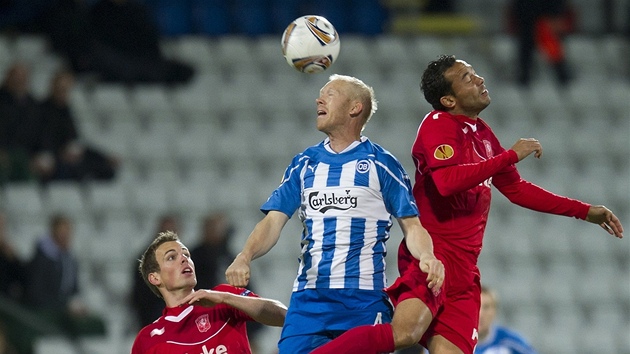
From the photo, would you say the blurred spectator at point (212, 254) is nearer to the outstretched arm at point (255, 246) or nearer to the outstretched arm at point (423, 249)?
the outstretched arm at point (255, 246)

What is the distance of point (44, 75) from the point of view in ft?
39.1

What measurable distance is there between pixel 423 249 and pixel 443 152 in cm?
49

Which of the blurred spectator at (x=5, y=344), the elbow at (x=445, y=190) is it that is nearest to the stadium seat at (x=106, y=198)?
the blurred spectator at (x=5, y=344)

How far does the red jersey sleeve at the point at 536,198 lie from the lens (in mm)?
5312

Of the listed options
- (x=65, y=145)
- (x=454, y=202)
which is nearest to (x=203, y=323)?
(x=454, y=202)

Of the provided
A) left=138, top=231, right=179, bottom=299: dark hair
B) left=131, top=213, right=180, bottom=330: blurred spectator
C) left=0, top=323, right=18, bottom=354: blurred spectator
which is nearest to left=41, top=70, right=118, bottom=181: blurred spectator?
left=131, top=213, right=180, bottom=330: blurred spectator

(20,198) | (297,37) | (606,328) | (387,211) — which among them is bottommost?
(606,328)

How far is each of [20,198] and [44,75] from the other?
1.69m

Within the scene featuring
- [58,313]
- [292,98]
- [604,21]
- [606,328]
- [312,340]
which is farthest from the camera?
[604,21]

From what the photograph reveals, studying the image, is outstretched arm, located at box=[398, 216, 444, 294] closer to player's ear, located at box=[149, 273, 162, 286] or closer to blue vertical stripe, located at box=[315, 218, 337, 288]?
blue vertical stripe, located at box=[315, 218, 337, 288]

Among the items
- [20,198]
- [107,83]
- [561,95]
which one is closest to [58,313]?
[20,198]

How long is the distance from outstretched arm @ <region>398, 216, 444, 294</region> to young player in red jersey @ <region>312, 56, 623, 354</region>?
0.20 m

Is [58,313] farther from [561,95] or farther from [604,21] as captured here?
[604,21]

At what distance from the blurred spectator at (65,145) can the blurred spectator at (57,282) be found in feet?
4.11
